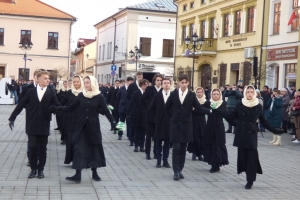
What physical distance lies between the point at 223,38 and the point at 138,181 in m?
27.3

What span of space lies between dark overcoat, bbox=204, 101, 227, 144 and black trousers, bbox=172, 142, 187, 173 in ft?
3.76

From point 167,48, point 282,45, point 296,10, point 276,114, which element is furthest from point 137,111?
point 167,48

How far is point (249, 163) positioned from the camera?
899 cm

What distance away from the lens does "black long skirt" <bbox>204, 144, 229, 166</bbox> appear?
34.6 feet

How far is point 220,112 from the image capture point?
9.73 metres

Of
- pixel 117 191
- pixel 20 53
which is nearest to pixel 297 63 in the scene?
pixel 117 191

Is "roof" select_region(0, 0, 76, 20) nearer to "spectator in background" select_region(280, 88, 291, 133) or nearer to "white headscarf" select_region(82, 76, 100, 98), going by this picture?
"spectator in background" select_region(280, 88, 291, 133)

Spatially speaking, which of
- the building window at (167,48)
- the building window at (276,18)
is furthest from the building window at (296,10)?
the building window at (167,48)

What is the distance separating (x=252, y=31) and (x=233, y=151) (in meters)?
18.6

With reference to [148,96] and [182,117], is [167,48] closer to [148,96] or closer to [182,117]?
[148,96]

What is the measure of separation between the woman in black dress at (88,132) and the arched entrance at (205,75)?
28234 millimetres

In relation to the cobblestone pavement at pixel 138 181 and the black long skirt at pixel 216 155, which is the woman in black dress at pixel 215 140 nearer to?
the black long skirt at pixel 216 155

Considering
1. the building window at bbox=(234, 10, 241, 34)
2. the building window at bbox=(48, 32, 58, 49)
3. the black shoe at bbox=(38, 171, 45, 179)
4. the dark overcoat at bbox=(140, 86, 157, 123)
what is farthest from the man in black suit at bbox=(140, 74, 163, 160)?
the building window at bbox=(48, 32, 58, 49)

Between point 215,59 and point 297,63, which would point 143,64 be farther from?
point 297,63
